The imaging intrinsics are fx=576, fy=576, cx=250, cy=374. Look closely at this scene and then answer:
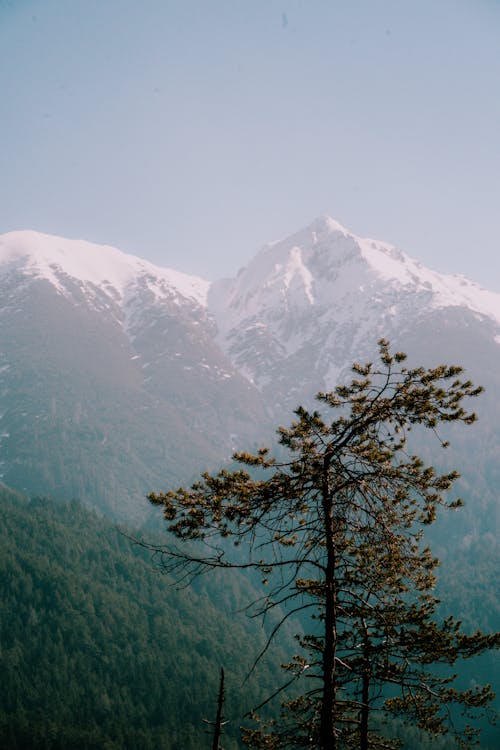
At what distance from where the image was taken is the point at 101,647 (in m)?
143

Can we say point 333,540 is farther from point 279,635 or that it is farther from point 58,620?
point 279,635

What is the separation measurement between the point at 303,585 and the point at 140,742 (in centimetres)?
11296

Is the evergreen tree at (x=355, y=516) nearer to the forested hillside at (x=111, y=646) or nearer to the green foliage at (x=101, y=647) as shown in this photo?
the green foliage at (x=101, y=647)

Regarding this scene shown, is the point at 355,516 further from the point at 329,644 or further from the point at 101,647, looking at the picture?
the point at 101,647

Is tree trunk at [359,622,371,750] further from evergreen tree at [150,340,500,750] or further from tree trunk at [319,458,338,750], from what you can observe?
tree trunk at [319,458,338,750]

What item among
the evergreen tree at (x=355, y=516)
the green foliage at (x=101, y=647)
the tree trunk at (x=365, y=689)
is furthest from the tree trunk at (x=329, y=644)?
the green foliage at (x=101, y=647)

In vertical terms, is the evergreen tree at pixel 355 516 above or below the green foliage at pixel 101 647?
below

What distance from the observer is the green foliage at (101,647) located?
360ft

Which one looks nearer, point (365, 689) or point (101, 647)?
point (365, 689)

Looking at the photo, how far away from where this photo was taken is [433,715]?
13.3 m

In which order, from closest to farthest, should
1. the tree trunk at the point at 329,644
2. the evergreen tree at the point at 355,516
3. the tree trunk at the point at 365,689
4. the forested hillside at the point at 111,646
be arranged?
the tree trunk at the point at 329,644 < the evergreen tree at the point at 355,516 < the tree trunk at the point at 365,689 < the forested hillside at the point at 111,646

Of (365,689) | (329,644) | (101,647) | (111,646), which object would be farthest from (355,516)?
(101,647)

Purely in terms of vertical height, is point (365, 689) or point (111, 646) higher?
point (111, 646)

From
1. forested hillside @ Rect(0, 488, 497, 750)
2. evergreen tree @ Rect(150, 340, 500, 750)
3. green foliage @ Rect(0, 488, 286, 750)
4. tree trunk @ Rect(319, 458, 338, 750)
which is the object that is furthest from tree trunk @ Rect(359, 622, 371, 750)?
forested hillside @ Rect(0, 488, 497, 750)
